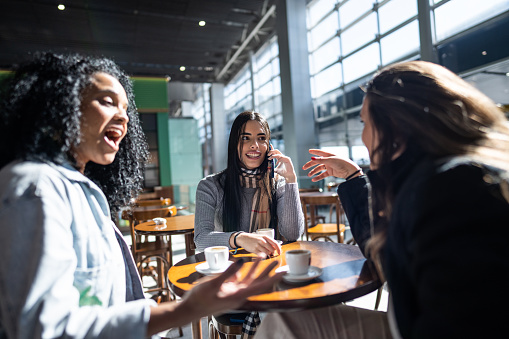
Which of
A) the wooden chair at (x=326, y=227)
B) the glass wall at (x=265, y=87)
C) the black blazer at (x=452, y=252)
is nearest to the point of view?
the black blazer at (x=452, y=252)

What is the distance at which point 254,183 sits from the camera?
76.2 inches

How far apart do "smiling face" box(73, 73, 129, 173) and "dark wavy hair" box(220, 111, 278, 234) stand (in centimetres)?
98

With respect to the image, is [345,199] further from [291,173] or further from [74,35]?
[74,35]

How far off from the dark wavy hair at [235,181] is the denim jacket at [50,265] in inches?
41.6

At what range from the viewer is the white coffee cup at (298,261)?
1.00 meters

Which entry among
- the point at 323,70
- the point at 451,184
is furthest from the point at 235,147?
the point at 323,70

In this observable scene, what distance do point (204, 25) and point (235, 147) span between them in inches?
299

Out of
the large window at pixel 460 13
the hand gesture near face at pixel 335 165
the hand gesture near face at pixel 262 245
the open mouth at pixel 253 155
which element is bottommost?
the hand gesture near face at pixel 262 245

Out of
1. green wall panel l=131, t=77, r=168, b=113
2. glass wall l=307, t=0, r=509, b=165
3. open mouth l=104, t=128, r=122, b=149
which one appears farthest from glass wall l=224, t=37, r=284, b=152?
open mouth l=104, t=128, r=122, b=149

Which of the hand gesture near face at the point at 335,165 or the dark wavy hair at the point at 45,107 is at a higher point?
the dark wavy hair at the point at 45,107

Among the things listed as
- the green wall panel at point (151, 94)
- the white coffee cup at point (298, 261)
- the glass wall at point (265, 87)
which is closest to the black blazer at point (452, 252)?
the white coffee cup at point (298, 261)

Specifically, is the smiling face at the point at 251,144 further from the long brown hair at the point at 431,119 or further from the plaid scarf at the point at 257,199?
the long brown hair at the point at 431,119

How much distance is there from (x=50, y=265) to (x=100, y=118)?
1.39 feet

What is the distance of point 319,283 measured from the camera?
3.21 feet
